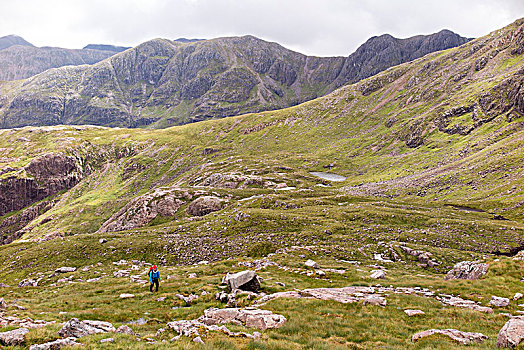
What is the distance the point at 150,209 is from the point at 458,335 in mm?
92407

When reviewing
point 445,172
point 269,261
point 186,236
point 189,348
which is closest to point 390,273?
point 269,261

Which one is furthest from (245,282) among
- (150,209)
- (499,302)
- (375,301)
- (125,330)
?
(150,209)

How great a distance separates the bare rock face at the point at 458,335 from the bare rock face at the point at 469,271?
1869 centimetres

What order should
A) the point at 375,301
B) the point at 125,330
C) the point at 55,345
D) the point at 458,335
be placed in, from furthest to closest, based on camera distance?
the point at 375,301 → the point at 125,330 → the point at 458,335 → the point at 55,345

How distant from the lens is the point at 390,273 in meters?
34.4

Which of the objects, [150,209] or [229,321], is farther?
[150,209]

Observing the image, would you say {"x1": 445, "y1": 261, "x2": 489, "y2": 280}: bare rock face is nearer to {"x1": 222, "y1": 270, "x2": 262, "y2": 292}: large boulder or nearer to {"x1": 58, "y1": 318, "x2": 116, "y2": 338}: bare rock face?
{"x1": 222, "y1": 270, "x2": 262, "y2": 292}: large boulder

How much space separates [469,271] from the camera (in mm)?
30266

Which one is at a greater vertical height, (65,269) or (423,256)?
(423,256)

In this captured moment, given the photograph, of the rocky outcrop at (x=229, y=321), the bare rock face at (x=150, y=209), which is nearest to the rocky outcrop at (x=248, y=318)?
the rocky outcrop at (x=229, y=321)

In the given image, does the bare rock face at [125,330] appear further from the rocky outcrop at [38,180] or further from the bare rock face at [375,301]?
the rocky outcrop at [38,180]

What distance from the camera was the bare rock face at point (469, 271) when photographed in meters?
28.8

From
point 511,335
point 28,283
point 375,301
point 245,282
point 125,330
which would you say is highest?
point 511,335

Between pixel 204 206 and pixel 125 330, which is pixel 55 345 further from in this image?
pixel 204 206
